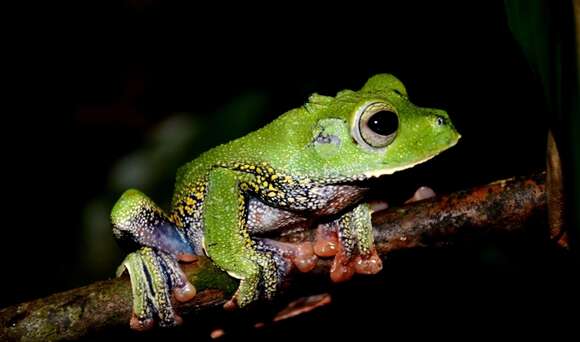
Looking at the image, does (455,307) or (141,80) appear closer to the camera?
(455,307)

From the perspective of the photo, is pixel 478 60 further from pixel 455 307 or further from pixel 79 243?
pixel 79 243

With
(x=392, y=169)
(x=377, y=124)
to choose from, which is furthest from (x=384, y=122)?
(x=392, y=169)

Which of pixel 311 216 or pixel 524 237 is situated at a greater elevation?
pixel 311 216

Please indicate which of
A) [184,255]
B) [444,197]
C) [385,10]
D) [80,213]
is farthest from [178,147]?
[444,197]

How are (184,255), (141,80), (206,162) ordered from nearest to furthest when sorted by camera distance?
(184,255) < (206,162) < (141,80)

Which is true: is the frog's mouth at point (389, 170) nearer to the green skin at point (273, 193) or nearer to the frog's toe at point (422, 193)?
the green skin at point (273, 193)

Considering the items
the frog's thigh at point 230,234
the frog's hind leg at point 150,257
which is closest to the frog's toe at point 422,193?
the frog's thigh at point 230,234

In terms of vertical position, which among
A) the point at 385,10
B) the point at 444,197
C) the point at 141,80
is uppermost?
the point at 141,80
